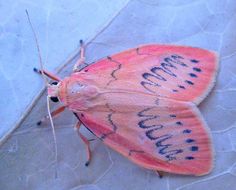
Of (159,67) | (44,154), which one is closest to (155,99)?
(159,67)

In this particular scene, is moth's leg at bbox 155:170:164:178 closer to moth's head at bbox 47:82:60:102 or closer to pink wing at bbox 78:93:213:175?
pink wing at bbox 78:93:213:175

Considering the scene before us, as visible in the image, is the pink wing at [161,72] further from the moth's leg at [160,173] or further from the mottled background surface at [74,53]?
the moth's leg at [160,173]

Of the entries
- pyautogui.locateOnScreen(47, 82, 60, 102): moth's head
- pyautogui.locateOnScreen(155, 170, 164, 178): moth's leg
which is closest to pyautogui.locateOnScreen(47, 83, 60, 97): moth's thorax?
pyautogui.locateOnScreen(47, 82, 60, 102): moth's head

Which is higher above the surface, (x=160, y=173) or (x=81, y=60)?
(x=81, y=60)

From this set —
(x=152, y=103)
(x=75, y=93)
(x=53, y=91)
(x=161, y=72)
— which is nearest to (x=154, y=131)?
(x=152, y=103)

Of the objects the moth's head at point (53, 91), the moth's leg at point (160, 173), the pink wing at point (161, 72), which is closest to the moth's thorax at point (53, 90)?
the moth's head at point (53, 91)

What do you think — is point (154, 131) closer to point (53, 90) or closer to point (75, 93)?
point (75, 93)
